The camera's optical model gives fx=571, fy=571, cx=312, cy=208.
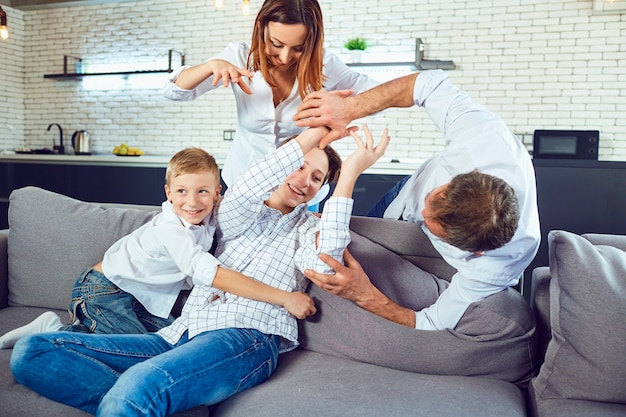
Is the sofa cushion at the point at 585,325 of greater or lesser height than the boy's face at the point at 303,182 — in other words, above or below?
below

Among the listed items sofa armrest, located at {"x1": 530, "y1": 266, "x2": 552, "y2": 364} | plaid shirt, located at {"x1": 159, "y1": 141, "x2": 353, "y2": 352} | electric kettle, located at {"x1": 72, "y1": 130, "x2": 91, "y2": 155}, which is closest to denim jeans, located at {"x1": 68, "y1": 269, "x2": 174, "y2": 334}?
plaid shirt, located at {"x1": 159, "y1": 141, "x2": 353, "y2": 352}

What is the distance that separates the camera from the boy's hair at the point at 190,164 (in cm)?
197

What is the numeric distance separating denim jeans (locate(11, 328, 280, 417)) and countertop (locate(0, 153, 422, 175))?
10.5ft

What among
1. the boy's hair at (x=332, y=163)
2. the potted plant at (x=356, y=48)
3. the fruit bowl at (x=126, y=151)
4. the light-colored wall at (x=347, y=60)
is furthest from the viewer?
the fruit bowl at (x=126, y=151)

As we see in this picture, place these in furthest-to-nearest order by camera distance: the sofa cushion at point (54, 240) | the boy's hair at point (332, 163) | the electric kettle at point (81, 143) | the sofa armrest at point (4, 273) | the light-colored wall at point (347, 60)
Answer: the electric kettle at point (81, 143), the light-colored wall at point (347, 60), the sofa armrest at point (4, 273), the sofa cushion at point (54, 240), the boy's hair at point (332, 163)

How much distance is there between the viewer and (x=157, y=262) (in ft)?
6.68

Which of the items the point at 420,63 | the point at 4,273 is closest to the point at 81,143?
the point at 420,63

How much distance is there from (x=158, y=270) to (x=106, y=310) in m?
0.22

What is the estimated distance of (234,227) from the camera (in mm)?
2016

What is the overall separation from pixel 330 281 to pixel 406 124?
422 cm

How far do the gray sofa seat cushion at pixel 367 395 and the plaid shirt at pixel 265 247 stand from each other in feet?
0.64

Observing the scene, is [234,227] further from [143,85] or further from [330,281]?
[143,85]

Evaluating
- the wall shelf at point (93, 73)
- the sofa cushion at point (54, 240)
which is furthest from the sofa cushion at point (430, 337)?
the wall shelf at point (93, 73)

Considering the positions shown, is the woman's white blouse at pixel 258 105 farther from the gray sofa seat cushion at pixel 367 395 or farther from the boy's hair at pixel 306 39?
the gray sofa seat cushion at pixel 367 395
